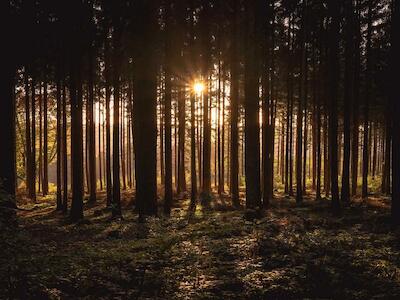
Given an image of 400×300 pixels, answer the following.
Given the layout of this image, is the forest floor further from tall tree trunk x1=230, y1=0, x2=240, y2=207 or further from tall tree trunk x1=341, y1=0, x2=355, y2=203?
tall tree trunk x1=230, y1=0, x2=240, y2=207

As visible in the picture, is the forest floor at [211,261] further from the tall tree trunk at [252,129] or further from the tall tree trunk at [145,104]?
the tall tree trunk at [252,129]

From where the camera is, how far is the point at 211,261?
8.70 metres

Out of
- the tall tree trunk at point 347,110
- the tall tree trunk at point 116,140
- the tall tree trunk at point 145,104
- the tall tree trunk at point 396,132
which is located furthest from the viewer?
the tall tree trunk at point 116,140

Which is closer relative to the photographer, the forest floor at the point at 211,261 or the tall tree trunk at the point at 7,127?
the forest floor at the point at 211,261

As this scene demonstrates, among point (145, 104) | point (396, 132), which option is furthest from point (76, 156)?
point (396, 132)

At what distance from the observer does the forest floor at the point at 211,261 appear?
259 inches

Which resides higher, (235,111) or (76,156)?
(235,111)

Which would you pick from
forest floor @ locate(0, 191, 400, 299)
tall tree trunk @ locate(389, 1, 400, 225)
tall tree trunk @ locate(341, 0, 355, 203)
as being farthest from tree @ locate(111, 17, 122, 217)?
tall tree trunk @ locate(389, 1, 400, 225)

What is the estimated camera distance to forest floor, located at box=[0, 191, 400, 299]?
259 inches

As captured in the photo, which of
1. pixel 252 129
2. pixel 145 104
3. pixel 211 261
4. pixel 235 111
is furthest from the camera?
pixel 235 111

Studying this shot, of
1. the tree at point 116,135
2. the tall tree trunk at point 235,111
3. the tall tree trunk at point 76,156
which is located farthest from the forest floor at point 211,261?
the tall tree trunk at point 235,111

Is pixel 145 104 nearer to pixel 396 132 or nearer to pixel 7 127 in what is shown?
pixel 7 127

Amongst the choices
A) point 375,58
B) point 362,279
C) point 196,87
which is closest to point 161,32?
point 196,87

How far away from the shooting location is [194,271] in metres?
7.99
